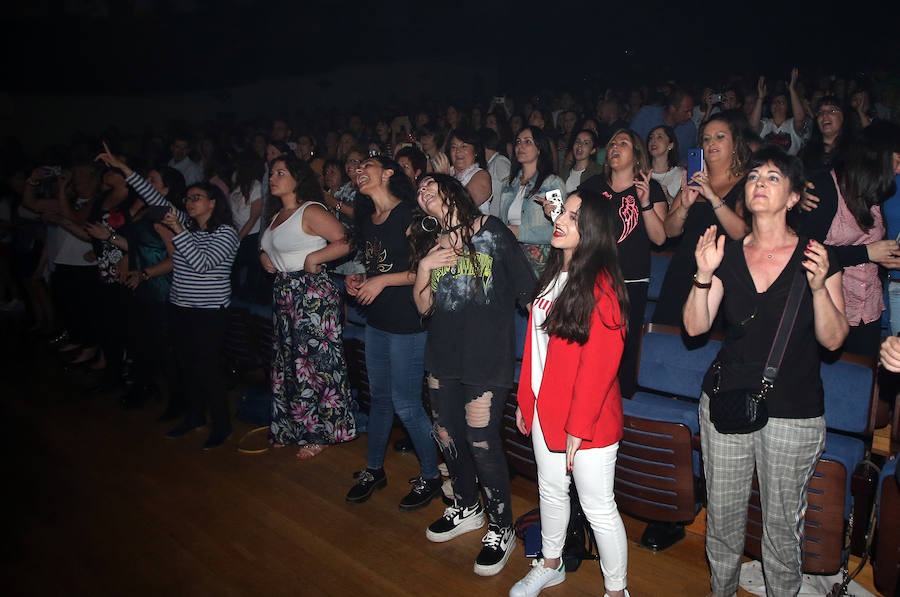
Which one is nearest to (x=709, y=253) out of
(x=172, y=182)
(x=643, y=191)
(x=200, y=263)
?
(x=643, y=191)

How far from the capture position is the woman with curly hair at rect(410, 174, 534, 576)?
2.39 m

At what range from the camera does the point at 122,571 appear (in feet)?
8.82

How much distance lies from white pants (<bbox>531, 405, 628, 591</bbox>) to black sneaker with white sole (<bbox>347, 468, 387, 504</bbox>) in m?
1.16

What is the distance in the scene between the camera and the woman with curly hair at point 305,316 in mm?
3277

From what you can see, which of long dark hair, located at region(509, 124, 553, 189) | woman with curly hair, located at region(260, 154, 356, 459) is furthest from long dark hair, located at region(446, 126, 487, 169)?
woman with curly hair, located at region(260, 154, 356, 459)

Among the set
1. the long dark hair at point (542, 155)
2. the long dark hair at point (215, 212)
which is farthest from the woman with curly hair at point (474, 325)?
the long dark hair at point (215, 212)

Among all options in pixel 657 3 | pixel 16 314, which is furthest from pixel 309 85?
pixel 16 314

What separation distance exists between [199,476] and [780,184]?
124 inches

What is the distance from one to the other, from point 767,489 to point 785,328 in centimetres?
52

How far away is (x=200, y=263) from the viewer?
137 inches

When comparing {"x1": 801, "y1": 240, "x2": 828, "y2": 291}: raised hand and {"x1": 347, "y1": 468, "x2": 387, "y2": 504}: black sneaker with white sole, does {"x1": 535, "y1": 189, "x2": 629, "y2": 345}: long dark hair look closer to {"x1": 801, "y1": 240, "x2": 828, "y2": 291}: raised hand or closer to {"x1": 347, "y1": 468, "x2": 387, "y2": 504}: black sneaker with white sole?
{"x1": 801, "y1": 240, "x2": 828, "y2": 291}: raised hand

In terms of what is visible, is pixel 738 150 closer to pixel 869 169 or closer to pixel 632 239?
pixel 869 169

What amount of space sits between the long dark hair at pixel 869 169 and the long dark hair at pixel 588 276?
1.25m

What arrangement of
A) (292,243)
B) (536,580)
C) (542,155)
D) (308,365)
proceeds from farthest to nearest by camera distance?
(542,155), (308,365), (292,243), (536,580)
